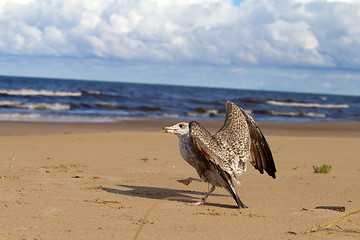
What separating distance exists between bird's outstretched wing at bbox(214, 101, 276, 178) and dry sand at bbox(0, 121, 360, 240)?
51 centimetres

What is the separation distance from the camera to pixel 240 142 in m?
6.35

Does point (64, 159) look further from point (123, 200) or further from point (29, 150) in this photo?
point (123, 200)

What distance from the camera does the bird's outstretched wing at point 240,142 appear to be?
20.0 ft

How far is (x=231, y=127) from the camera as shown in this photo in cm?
662

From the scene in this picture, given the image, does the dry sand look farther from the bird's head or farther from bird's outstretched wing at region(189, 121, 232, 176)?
the bird's head

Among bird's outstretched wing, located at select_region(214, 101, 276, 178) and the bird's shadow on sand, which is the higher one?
bird's outstretched wing, located at select_region(214, 101, 276, 178)

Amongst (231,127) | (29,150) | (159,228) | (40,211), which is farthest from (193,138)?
(29,150)

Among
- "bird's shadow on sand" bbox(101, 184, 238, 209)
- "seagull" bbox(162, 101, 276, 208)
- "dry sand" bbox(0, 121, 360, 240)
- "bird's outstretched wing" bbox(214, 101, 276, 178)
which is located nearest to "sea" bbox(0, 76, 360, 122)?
"dry sand" bbox(0, 121, 360, 240)

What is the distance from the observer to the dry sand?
469 centimetres

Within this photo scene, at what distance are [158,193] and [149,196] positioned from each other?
30 cm

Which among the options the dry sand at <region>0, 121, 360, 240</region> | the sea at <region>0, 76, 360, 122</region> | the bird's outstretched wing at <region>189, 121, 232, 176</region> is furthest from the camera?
the sea at <region>0, 76, 360, 122</region>

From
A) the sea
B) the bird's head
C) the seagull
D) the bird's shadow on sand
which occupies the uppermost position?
the bird's head

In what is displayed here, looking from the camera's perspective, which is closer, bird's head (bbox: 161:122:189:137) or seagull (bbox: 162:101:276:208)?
seagull (bbox: 162:101:276:208)

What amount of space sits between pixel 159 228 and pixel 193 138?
142 cm
